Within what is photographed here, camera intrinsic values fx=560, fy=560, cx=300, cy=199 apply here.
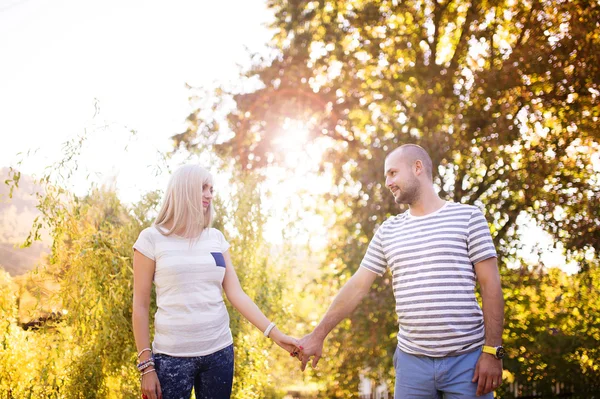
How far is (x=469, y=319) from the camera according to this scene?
2367 millimetres

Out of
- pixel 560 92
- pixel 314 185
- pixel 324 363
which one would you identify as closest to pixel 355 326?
pixel 324 363

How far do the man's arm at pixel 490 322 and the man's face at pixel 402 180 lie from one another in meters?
0.45

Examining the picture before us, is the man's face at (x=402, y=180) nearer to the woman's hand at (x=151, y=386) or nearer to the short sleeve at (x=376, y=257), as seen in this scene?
the short sleeve at (x=376, y=257)

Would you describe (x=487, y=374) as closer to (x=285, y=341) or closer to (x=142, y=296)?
(x=285, y=341)

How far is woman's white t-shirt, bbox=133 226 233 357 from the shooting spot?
230 cm

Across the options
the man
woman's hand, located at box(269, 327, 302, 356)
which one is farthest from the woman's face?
the man

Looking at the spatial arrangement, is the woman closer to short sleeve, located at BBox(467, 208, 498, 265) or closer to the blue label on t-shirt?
the blue label on t-shirt

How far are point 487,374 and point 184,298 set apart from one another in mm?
1274

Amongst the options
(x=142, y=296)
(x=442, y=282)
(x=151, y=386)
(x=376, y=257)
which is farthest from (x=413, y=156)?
(x=151, y=386)

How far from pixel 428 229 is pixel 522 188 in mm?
4462

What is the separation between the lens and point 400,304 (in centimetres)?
251

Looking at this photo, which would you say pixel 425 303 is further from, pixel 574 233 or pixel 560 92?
pixel 560 92

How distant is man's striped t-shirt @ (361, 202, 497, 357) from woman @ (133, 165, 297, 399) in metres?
0.81

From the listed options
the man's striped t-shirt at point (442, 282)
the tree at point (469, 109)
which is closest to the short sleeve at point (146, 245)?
the man's striped t-shirt at point (442, 282)
